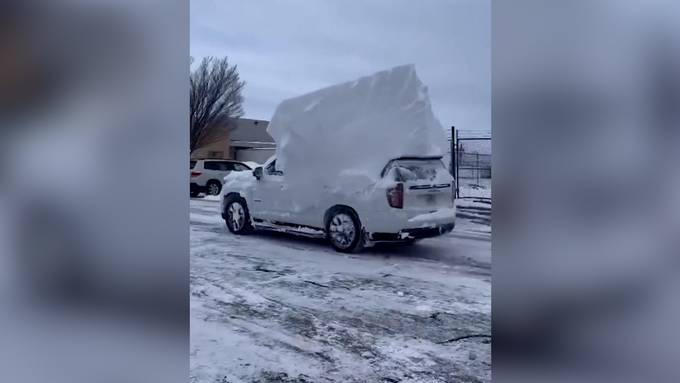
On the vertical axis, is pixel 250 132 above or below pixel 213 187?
above

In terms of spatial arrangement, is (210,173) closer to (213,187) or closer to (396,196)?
(213,187)

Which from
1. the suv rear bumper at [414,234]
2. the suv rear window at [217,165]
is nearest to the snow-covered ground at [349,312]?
the suv rear bumper at [414,234]

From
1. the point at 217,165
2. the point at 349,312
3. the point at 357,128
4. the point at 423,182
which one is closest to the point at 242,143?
the point at 217,165


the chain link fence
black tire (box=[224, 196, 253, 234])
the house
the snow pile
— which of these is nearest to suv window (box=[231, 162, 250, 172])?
the house

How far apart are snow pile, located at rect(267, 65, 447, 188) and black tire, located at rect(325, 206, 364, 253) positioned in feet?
0.69

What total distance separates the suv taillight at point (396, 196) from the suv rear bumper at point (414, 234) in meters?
0.17

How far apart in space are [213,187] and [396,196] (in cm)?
148

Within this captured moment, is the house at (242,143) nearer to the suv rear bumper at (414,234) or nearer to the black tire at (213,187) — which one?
the black tire at (213,187)

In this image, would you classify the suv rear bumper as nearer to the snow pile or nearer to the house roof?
the snow pile

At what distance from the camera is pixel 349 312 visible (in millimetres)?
2902

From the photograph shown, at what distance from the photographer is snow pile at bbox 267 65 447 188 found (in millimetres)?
2957

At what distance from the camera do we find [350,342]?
273 cm
